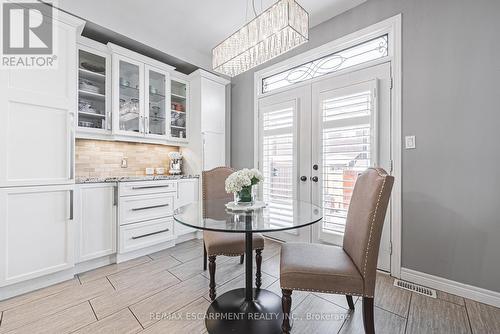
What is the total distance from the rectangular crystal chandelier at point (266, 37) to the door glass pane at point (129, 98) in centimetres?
155

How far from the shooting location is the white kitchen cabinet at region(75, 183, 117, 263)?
7.35 feet

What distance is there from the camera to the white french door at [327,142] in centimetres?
223

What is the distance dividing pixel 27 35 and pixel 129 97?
1.08 m

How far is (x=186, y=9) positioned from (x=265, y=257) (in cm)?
300

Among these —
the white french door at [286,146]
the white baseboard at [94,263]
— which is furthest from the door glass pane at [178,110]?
the white baseboard at [94,263]

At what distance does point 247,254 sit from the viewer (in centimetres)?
159

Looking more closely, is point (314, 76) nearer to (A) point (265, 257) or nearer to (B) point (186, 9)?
(B) point (186, 9)

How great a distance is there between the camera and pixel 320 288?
1.26m

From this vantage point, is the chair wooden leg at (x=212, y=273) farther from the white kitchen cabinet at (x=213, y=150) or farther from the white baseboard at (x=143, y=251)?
the white kitchen cabinet at (x=213, y=150)

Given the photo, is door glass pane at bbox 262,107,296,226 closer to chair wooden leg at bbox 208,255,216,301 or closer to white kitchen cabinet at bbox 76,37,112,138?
chair wooden leg at bbox 208,255,216,301

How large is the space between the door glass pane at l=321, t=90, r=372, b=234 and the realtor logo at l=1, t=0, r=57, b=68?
2.80m

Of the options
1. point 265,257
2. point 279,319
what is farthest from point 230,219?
point 265,257

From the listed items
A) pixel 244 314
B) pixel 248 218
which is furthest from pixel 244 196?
pixel 244 314

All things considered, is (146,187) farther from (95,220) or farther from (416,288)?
(416,288)
